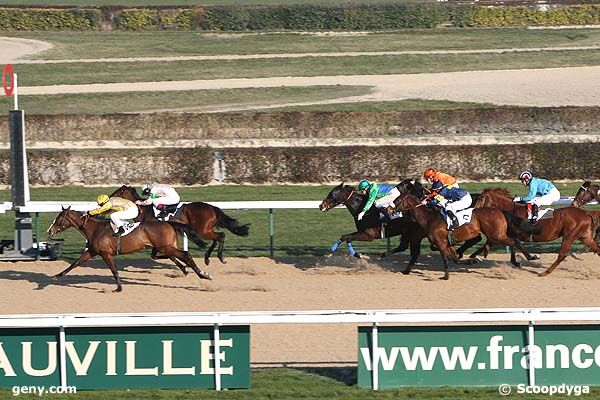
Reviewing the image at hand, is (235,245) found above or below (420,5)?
below

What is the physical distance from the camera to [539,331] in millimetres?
9203

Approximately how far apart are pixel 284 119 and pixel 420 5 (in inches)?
741

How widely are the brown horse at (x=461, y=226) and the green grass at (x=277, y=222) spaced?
177cm

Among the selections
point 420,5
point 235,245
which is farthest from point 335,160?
point 420,5

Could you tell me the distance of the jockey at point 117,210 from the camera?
43.2 ft

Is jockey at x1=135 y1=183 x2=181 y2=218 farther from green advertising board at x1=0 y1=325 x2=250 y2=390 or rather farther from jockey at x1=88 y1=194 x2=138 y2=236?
green advertising board at x1=0 y1=325 x2=250 y2=390

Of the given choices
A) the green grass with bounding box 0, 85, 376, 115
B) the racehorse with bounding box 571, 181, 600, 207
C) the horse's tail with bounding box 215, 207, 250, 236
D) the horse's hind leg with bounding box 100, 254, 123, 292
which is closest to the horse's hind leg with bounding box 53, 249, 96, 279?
the horse's hind leg with bounding box 100, 254, 123, 292

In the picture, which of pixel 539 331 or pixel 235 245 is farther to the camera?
pixel 235 245

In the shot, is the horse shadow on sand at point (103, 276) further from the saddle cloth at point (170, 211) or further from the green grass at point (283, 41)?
the green grass at point (283, 41)

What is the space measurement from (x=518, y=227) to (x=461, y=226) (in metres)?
0.59

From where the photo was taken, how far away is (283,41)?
38281 mm

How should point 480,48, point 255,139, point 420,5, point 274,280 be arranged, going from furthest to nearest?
1. point 420,5
2. point 480,48
3. point 255,139
4. point 274,280

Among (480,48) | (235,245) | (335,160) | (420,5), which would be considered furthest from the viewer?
(420,5)

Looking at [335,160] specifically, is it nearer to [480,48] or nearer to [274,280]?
[274,280]
